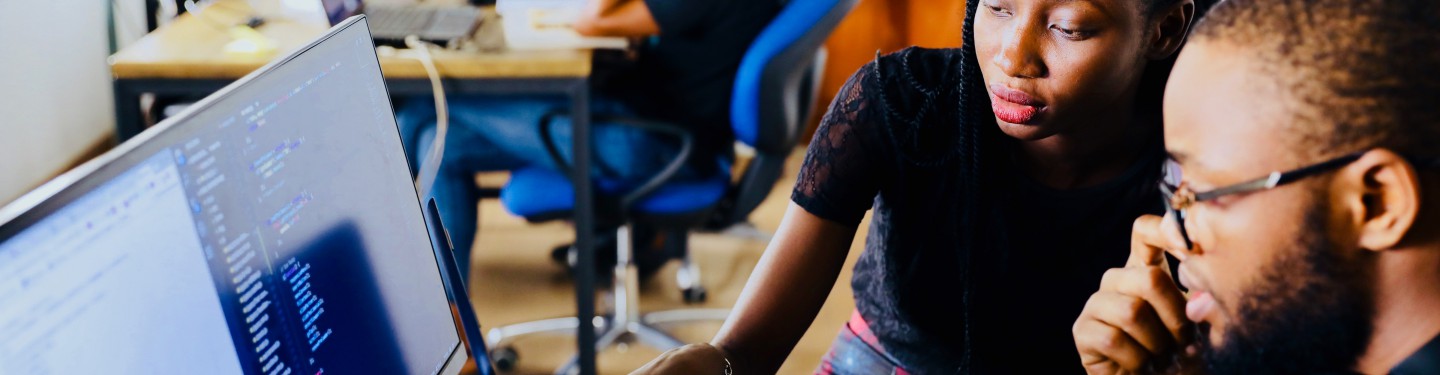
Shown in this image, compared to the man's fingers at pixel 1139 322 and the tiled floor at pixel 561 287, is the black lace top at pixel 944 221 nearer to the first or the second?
the man's fingers at pixel 1139 322

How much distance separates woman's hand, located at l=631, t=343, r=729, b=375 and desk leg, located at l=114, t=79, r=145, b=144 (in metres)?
1.23

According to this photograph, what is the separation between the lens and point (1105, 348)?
0.89m

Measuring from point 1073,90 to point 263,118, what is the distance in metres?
0.68

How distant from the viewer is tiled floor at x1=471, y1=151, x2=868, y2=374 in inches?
92.7

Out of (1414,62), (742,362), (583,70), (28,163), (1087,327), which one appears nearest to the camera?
(1414,62)

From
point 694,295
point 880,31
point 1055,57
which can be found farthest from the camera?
point 880,31

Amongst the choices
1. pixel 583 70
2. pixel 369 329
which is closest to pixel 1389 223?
pixel 369 329

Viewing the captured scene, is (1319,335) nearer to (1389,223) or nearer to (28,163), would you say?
(1389,223)

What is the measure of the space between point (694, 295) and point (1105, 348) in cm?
176

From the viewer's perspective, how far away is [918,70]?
1.15 meters

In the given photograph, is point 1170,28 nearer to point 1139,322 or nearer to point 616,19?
point 1139,322

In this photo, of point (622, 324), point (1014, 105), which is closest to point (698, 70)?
point (622, 324)

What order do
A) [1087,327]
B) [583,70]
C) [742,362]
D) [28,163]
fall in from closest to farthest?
[1087,327] < [742,362] < [583,70] < [28,163]

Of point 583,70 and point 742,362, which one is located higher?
point 583,70
